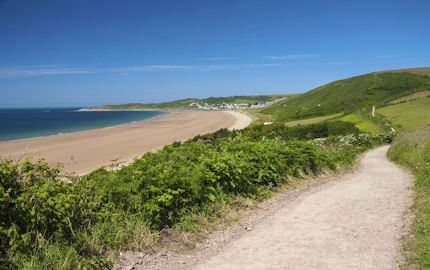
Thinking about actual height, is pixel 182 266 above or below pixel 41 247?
below

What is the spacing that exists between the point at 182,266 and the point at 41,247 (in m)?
1.93

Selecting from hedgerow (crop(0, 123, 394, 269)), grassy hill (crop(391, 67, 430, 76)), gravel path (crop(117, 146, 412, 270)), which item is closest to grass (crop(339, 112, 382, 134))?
gravel path (crop(117, 146, 412, 270))

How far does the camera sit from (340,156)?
12.3 meters

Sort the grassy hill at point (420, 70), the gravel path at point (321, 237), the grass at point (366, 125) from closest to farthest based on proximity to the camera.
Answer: the gravel path at point (321, 237) → the grass at point (366, 125) → the grassy hill at point (420, 70)

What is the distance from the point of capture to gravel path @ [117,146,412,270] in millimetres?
4008

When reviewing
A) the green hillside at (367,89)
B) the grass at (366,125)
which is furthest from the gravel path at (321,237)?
the green hillside at (367,89)

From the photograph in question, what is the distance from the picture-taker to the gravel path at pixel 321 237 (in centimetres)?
401

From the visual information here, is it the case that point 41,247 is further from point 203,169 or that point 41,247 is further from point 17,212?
point 203,169

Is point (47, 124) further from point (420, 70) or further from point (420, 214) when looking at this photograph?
point (420, 70)

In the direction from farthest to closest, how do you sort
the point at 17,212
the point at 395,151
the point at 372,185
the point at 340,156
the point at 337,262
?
the point at 395,151 < the point at 340,156 < the point at 372,185 < the point at 337,262 < the point at 17,212

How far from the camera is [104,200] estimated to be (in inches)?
191

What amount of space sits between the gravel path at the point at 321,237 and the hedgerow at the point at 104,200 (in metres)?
0.99

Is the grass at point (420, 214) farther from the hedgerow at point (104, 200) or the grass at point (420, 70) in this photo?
the grass at point (420, 70)

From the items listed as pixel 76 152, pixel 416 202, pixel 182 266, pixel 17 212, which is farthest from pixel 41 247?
pixel 76 152
